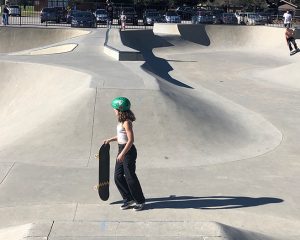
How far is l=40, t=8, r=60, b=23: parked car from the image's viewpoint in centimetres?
4300

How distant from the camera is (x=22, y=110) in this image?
13.2m

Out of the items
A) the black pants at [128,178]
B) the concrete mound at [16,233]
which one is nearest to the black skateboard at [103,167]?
the black pants at [128,178]

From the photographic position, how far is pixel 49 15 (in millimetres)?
43688

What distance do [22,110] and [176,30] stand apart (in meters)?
23.7

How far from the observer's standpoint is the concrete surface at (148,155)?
20.5ft

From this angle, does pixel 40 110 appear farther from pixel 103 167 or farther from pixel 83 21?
pixel 83 21

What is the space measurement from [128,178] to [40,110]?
584 centimetres

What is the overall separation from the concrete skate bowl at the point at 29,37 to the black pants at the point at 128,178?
89.4ft

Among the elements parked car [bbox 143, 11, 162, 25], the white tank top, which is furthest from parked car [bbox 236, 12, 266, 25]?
the white tank top

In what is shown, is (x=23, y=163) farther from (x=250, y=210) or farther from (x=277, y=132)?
(x=277, y=132)

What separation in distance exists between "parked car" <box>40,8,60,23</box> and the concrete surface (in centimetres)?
2591

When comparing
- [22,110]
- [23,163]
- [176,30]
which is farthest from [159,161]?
[176,30]

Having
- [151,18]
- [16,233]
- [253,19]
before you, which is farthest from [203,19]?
[16,233]

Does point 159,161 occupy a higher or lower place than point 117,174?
lower
